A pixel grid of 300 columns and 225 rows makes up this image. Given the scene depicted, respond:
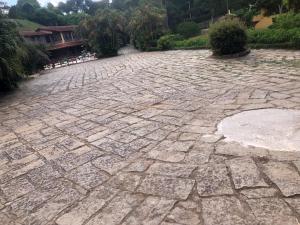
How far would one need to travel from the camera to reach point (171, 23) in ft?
131

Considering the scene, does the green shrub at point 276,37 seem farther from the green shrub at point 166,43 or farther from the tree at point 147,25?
the tree at point 147,25

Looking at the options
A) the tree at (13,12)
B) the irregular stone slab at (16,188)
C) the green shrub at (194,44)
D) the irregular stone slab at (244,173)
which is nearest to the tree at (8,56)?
the irregular stone slab at (16,188)

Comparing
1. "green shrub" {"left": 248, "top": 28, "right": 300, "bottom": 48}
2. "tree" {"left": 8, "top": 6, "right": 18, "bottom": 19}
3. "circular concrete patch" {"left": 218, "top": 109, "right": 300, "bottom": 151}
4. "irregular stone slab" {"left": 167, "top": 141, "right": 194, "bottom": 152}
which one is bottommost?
"irregular stone slab" {"left": 167, "top": 141, "right": 194, "bottom": 152}

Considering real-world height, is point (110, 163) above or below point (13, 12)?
below

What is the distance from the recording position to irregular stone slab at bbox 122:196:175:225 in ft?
7.89

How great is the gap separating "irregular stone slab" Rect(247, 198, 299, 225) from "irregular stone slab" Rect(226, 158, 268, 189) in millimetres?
242

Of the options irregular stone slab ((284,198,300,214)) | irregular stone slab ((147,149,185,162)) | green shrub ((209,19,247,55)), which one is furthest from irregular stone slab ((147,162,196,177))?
green shrub ((209,19,247,55))

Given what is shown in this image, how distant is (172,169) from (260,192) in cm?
98

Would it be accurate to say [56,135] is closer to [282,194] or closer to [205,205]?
[205,205]

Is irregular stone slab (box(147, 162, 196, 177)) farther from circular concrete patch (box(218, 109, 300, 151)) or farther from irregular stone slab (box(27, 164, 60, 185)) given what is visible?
irregular stone slab (box(27, 164, 60, 185))

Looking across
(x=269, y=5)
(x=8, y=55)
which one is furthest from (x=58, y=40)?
(x=8, y=55)

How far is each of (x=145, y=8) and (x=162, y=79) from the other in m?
16.4

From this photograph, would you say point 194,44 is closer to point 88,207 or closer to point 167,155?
point 167,155

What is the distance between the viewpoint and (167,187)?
2.82m
